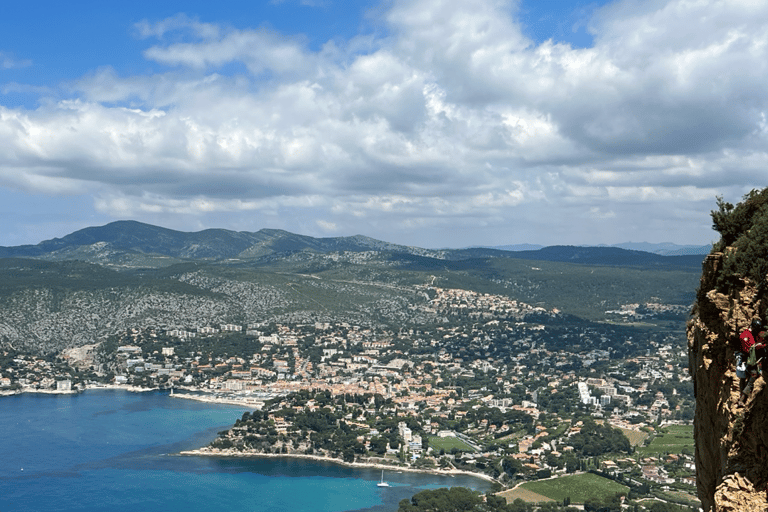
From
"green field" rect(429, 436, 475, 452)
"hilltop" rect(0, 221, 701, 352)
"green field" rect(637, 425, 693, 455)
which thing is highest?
"hilltop" rect(0, 221, 701, 352)

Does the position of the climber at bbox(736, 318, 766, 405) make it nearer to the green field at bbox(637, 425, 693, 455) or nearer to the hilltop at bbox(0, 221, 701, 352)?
the green field at bbox(637, 425, 693, 455)

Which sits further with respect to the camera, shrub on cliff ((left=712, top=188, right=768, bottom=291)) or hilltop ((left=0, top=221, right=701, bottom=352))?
hilltop ((left=0, top=221, right=701, bottom=352))

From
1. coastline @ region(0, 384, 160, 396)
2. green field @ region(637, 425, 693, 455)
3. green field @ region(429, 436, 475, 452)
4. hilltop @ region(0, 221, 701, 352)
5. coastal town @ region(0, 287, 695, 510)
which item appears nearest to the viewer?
green field @ region(637, 425, 693, 455)

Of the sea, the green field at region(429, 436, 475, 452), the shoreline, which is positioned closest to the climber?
the sea

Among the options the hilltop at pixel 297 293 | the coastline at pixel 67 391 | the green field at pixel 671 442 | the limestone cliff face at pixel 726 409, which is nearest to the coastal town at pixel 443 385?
the green field at pixel 671 442

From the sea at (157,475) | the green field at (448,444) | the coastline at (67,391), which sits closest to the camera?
the sea at (157,475)

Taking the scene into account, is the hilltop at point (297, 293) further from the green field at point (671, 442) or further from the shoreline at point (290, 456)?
the green field at point (671, 442)

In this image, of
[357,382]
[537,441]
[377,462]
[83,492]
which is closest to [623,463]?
[537,441]
